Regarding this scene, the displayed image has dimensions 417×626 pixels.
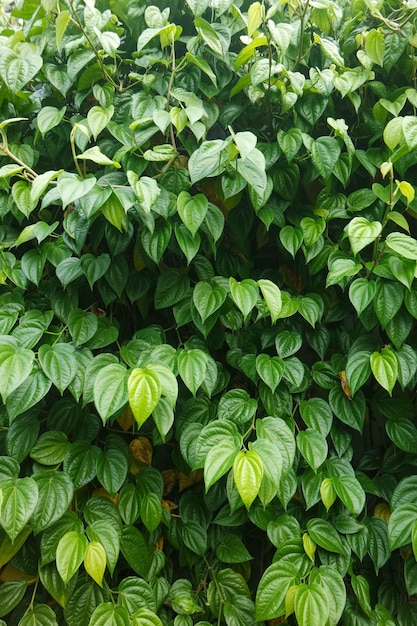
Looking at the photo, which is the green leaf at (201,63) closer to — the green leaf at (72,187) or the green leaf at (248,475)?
the green leaf at (72,187)

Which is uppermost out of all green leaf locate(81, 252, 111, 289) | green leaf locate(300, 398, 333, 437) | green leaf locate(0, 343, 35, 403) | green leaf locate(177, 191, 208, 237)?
green leaf locate(177, 191, 208, 237)

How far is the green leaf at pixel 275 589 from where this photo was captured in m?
1.05

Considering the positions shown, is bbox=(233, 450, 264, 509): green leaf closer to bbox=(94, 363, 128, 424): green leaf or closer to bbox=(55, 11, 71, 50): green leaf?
bbox=(94, 363, 128, 424): green leaf

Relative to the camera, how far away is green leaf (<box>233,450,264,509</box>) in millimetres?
931

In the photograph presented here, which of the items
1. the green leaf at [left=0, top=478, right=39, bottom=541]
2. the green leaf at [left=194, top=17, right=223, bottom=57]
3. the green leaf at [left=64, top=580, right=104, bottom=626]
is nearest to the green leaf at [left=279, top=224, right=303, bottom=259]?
the green leaf at [left=194, top=17, right=223, bottom=57]

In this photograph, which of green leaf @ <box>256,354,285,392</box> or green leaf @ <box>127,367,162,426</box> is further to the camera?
green leaf @ <box>256,354,285,392</box>

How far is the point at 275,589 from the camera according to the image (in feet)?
3.49

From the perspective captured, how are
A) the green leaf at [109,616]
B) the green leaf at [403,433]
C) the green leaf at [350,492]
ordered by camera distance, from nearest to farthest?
1. the green leaf at [109,616]
2. the green leaf at [350,492]
3. the green leaf at [403,433]

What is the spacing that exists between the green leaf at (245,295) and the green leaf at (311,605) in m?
0.59

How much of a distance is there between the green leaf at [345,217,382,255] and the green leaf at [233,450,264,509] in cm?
50

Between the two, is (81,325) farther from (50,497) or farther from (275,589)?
(275,589)

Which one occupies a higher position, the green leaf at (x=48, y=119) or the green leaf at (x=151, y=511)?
the green leaf at (x=48, y=119)

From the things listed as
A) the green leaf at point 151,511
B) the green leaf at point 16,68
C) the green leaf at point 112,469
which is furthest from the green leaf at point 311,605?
the green leaf at point 16,68

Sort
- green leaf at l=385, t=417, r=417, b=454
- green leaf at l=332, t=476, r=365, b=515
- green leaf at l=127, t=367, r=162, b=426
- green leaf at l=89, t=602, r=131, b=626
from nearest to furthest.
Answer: green leaf at l=127, t=367, r=162, b=426
green leaf at l=89, t=602, r=131, b=626
green leaf at l=332, t=476, r=365, b=515
green leaf at l=385, t=417, r=417, b=454
